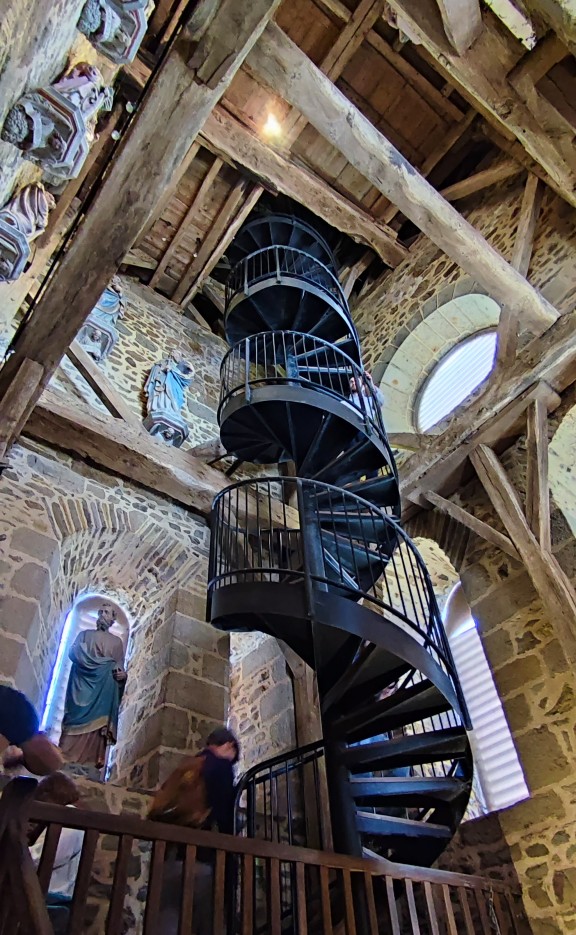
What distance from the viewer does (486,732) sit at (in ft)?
18.2

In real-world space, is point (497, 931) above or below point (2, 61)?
below

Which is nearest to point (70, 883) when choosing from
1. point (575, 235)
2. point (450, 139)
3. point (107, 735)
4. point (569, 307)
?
point (107, 735)

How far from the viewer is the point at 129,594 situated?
5461 mm

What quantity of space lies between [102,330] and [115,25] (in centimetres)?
478

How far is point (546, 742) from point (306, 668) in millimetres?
2011

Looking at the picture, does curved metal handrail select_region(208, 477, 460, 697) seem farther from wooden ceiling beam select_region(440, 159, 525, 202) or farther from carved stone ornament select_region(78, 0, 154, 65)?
wooden ceiling beam select_region(440, 159, 525, 202)

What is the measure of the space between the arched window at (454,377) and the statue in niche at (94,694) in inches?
148

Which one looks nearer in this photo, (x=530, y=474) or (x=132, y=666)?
(x=530, y=474)

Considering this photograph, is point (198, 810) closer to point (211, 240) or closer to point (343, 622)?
point (343, 622)

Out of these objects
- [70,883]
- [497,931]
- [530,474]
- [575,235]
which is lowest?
[497,931]

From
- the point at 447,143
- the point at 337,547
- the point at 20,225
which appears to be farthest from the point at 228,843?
the point at 447,143

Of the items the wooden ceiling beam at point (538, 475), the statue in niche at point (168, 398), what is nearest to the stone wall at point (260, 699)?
the statue in niche at point (168, 398)

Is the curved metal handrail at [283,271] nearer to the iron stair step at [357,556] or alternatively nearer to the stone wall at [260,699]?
the iron stair step at [357,556]

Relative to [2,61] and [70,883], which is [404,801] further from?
[2,61]
